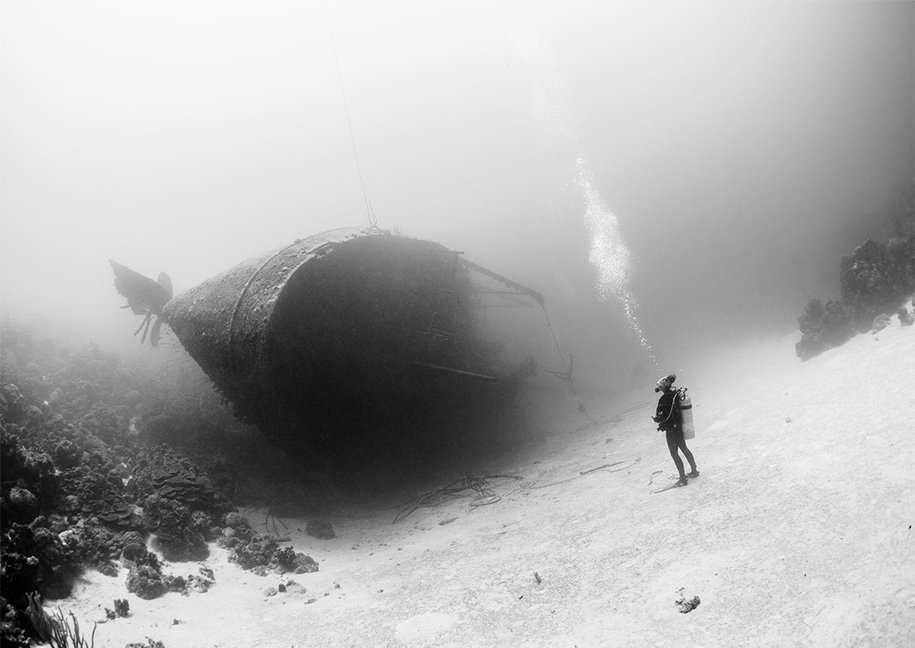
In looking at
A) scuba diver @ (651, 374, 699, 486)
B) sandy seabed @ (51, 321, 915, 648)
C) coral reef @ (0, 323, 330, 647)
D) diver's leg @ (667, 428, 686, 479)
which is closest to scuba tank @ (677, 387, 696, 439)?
scuba diver @ (651, 374, 699, 486)

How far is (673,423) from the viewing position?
718 cm

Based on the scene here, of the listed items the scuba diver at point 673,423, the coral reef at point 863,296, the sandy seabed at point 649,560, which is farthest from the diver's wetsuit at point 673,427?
the coral reef at point 863,296

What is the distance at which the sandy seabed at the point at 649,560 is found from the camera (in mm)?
3871

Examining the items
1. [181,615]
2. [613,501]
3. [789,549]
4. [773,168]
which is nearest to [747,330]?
[613,501]

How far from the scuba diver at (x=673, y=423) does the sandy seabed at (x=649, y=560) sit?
0.35 meters

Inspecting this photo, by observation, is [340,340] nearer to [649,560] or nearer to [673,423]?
[673,423]

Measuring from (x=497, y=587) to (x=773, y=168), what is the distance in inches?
2326

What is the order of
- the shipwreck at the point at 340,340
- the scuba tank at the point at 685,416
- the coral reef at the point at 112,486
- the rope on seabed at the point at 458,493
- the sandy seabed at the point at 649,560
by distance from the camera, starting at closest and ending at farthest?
the sandy seabed at the point at 649,560 → the coral reef at the point at 112,486 → the scuba tank at the point at 685,416 → the shipwreck at the point at 340,340 → the rope on seabed at the point at 458,493

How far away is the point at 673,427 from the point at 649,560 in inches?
102

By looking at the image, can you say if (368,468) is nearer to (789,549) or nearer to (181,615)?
(181,615)

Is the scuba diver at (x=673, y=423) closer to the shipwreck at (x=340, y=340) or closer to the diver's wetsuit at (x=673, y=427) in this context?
the diver's wetsuit at (x=673, y=427)

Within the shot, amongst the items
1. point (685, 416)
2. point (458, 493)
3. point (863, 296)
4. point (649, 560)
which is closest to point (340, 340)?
point (458, 493)

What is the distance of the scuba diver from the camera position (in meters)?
7.14

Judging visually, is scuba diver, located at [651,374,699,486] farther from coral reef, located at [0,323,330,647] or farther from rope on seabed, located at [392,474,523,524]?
coral reef, located at [0,323,330,647]
